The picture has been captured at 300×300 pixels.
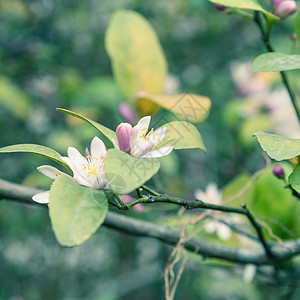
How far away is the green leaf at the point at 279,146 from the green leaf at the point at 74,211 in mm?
188

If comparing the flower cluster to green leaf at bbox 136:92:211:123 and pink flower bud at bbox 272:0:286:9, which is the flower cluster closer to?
green leaf at bbox 136:92:211:123

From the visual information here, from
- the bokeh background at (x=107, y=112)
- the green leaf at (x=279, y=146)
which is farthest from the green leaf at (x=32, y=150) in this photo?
the bokeh background at (x=107, y=112)

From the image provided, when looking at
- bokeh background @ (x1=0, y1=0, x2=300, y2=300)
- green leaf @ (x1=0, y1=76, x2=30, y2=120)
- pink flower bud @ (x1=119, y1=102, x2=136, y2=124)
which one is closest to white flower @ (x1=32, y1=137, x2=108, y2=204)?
pink flower bud @ (x1=119, y1=102, x2=136, y2=124)

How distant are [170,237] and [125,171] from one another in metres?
0.34

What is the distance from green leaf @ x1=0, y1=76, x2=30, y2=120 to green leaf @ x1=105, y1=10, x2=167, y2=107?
0.91 meters

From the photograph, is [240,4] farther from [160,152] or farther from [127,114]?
[127,114]

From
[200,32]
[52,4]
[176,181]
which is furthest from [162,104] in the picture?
[200,32]

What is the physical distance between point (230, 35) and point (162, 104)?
80.2 inches

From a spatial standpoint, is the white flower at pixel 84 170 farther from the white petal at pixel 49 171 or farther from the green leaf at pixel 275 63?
the green leaf at pixel 275 63

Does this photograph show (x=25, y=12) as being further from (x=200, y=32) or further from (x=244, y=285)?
(x=244, y=285)

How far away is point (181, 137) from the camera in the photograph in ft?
1.53

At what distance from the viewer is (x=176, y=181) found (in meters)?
2.25

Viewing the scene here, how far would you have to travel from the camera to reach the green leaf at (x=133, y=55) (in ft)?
2.77

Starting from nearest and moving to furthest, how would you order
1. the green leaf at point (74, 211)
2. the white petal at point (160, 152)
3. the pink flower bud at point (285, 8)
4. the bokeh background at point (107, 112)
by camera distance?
1. the green leaf at point (74, 211)
2. the white petal at point (160, 152)
3. the pink flower bud at point (285, 8)
4. the bokeh background at point (107, 112)
